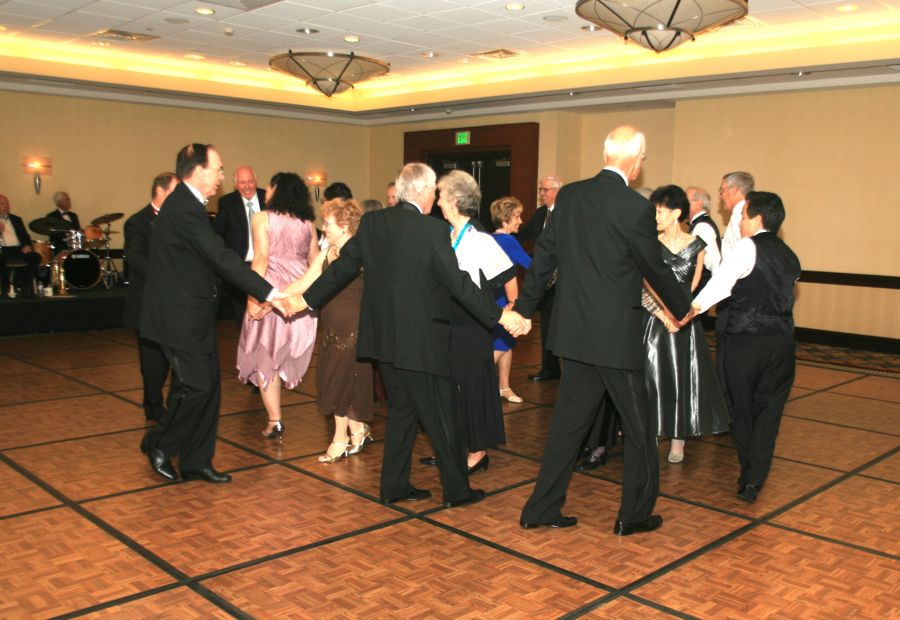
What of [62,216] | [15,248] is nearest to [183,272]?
[15,248]

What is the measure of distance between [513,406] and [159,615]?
3.54m

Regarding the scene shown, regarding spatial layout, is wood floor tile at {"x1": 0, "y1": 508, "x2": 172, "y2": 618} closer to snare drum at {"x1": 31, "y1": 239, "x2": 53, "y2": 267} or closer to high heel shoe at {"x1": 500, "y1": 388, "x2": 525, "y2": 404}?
high heel shoe at {"x1": 500, "y1": 388, "x2": 525, "y2": 404}

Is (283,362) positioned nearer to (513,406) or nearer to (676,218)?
(513,406)

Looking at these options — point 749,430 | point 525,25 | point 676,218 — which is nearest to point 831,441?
point 749,430

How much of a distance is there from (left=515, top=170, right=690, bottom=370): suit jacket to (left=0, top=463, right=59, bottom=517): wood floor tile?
2.55m

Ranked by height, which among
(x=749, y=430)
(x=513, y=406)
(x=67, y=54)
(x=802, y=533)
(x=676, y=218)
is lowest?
(x=513, y=406)

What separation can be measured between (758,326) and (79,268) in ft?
30.0

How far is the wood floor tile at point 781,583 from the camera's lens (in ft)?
9.32

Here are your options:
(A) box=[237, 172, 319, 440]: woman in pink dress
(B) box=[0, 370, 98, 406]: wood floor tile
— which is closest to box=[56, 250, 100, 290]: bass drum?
(B) box=[0, 370, 98, 406]: wood floor tile

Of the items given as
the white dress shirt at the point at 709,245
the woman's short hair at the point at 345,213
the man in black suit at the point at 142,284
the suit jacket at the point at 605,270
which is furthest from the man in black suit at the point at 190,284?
the white dress shirt at the point at 709,245

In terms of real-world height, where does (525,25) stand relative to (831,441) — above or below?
above

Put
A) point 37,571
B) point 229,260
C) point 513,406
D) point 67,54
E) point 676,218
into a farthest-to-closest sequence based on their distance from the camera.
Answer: point 67,54 < point 513,406 < point 676,218 < point 229,260 < point 37,571

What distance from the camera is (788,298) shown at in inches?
149

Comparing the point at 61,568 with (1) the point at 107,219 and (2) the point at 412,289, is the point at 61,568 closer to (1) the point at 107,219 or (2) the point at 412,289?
(2) the point at 412,289
